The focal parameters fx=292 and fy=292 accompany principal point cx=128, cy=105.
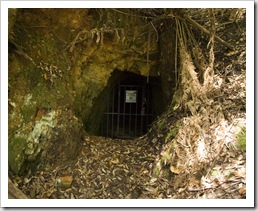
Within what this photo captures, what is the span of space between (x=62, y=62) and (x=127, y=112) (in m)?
3.00

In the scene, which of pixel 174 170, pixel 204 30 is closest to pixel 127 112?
pixel 204 30

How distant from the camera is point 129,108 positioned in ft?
21.5

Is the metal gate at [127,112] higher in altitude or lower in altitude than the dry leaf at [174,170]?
higher

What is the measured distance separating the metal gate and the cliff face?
100 centimetres

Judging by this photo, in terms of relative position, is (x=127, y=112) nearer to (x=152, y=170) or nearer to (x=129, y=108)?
(x=129, y=108)

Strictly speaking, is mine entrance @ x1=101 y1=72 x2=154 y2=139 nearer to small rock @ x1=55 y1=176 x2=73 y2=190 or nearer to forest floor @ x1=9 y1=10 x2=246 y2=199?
forest floor @ x1=9 y1=10 x2=246 y2=199

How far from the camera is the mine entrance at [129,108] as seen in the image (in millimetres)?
6141

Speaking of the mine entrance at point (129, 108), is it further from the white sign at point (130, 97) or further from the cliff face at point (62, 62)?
the cliff face at point (62, 62)

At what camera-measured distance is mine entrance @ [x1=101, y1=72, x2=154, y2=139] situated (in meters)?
6.14

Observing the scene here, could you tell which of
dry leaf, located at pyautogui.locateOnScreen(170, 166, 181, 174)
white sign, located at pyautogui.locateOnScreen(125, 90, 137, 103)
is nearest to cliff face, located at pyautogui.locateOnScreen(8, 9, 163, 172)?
white sign, located at pyautogui.locateOnScreen(125, 90, 137, 103)

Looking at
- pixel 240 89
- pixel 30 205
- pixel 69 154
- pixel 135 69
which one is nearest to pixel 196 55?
pixel 240 89

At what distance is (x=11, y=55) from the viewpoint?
3.22 meters

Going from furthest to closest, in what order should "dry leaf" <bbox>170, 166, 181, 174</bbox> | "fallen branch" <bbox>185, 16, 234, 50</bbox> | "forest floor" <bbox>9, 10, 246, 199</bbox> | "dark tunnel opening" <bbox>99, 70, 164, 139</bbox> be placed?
"dark tunnel opening" <bbox>99, 70, 164, 139</bbox>, "fallen branch" <bbox>185, 16, 234, 50</bbox>, "dry leaf" <bbox>170, 166, 181, 174</bbox>, "forest floor" <bbox>9, 10, 246, 199</bbox>

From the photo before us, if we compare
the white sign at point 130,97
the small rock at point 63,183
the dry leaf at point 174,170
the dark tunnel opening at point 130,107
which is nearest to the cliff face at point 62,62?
the small rock at point 63,183
